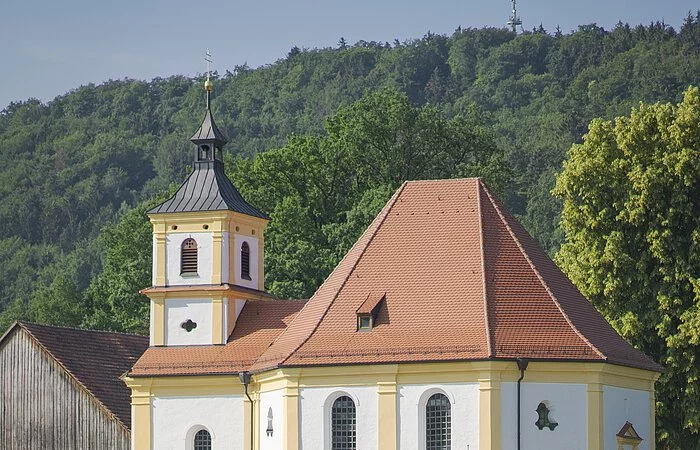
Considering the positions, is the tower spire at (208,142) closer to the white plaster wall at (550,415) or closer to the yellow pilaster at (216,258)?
the yellow pilaster at (216,258)

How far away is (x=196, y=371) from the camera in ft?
200

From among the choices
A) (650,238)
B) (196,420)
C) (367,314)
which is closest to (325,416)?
(367,314)

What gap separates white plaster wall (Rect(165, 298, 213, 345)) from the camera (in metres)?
62.2

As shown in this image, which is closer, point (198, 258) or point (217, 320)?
point (217, 320)

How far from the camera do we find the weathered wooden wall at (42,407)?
A: 68375mm

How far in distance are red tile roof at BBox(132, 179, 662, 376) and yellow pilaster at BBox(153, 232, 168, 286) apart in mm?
2377

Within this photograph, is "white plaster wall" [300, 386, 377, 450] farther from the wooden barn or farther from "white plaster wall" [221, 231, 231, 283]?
the wooden barn

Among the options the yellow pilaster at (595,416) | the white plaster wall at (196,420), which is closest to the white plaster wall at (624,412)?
the yellow pilaster at (595,416)

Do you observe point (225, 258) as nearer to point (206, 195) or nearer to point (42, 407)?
point (206, 195)

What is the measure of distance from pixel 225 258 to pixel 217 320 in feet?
6.29

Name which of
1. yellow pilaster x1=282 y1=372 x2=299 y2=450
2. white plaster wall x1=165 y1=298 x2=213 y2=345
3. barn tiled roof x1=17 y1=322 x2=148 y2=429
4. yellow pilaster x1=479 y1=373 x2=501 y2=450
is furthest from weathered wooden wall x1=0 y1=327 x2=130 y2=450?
yellow pilaster x1=479 y1=373 x2=501 y2=450

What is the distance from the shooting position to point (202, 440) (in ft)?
201

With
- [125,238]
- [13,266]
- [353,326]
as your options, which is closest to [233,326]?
[353,326]

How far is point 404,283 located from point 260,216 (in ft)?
24.2
